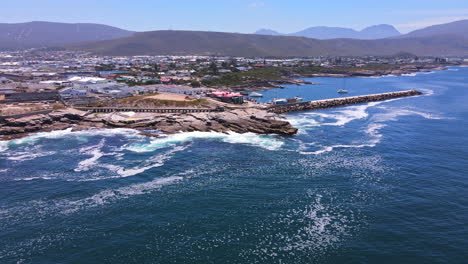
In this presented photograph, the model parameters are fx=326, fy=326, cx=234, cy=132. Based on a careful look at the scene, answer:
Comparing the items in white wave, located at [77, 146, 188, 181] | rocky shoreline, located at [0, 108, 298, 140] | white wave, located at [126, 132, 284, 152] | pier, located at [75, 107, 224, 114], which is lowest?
white wave, located at [77, 146, 188, 181]

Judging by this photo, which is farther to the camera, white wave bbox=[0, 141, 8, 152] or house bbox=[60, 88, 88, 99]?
house bbox=[60, 88, 88, 99]

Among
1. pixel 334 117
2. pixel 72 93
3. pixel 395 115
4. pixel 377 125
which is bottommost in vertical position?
pixel 377 125

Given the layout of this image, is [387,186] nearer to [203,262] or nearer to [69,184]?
[203,262]

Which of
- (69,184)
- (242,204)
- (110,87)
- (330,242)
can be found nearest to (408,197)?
(330,242)

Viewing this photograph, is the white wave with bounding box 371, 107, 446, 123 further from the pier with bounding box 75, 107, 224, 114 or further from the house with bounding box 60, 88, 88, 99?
the house with bounding box 60, 88, 88, 99

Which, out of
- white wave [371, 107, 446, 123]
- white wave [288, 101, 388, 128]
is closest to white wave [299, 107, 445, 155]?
→ white wave [371, 107, 446, 123]

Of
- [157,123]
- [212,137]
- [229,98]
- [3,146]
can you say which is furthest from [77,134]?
[229,98]

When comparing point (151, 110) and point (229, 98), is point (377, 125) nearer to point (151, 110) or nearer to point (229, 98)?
point (229, 98)
